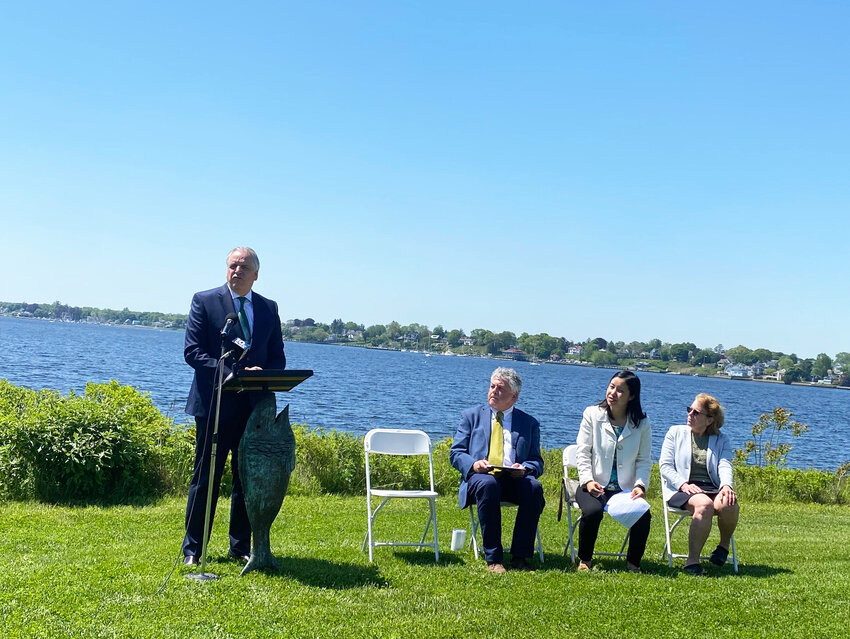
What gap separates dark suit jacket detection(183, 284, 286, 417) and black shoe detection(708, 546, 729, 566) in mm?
3829

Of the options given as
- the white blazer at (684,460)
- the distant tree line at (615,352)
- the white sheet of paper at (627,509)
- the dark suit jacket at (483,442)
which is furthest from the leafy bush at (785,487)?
the distant tree line at (615,352)

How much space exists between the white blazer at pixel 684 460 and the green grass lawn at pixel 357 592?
71 centimetres

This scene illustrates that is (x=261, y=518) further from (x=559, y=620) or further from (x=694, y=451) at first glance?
(x=694, y=451)

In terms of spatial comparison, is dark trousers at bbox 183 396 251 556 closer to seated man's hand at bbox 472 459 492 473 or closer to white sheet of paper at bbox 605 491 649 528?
seated man's hand at bbox 472 459 492 473

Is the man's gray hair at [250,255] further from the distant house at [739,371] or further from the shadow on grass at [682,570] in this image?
the distant house at [739,371]

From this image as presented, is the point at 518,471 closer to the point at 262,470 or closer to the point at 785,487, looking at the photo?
the point at 262,470

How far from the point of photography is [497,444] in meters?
6.38

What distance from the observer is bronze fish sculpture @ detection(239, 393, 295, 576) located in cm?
522

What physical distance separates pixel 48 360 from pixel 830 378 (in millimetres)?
121963

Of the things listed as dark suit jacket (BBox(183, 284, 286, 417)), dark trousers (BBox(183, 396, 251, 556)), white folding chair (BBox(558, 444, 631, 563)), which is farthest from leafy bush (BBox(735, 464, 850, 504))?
dark trousers (BBox(183, 396, 251, 556))

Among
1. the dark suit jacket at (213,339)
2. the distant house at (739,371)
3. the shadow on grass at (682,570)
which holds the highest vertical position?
the dark suit jacket at (213,339)

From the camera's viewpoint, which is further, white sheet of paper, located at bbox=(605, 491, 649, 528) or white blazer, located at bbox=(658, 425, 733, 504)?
white blazer, located at bbox=(658, 425, 733, 504)

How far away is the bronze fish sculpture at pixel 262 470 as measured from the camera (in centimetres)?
522

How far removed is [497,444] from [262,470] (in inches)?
80.1
